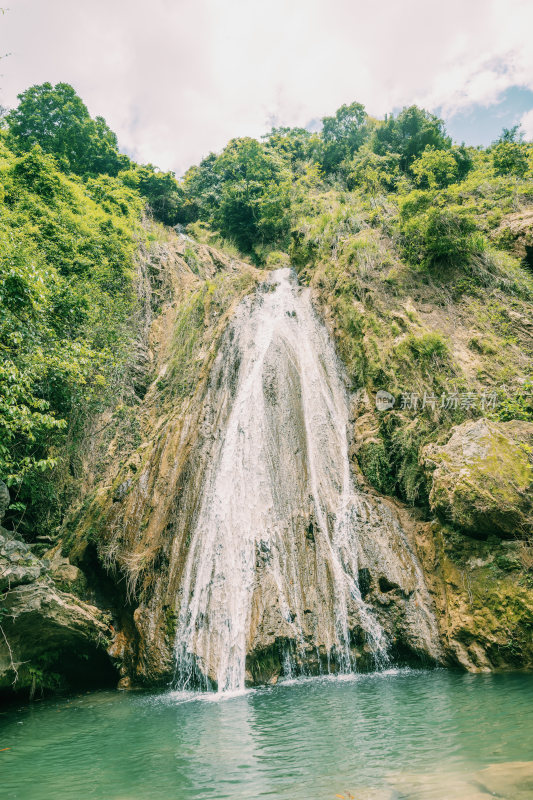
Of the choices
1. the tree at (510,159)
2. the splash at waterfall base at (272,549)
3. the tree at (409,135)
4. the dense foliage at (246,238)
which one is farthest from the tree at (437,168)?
the splash at waterfall base at (272,549)

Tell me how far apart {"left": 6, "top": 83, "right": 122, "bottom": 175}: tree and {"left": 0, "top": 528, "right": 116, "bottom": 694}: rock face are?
21730 mm

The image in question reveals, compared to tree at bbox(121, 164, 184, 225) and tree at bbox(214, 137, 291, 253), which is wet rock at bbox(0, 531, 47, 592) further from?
tree at bbox(121, 164, 184, 225)

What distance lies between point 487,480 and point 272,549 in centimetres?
421

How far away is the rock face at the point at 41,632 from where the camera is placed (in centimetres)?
727

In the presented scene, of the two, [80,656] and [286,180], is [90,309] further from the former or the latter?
[286,180]

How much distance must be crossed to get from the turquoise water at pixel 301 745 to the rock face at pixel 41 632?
1.30m

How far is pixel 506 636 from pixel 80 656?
8.16 metres

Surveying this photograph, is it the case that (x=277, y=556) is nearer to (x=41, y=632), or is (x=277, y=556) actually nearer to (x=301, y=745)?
(x=301, y=745)

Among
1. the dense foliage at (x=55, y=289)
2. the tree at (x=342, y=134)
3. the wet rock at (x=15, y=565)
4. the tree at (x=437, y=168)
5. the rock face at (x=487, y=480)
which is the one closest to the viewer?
the rock face at (x=487, y=480)

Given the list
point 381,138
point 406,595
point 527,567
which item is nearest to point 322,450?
point 406,595

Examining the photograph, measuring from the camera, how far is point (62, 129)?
75.2 feet

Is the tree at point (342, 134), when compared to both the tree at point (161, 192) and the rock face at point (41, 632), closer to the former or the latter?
the tree at point (161, 192)

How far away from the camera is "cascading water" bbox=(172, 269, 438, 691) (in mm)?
7324

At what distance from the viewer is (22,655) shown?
7.80 metres
